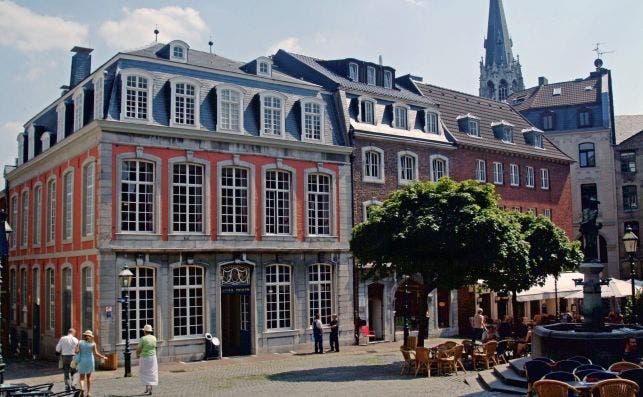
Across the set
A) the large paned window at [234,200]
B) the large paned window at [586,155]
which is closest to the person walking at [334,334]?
the large paned window at [234,200]

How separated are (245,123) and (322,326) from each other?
8.91 m

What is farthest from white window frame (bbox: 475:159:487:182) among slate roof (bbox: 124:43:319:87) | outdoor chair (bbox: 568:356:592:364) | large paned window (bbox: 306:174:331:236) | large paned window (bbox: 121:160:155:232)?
outdoor chair (bbox: 568:356:592:364)

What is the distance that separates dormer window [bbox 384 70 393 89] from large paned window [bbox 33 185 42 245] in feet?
58.5

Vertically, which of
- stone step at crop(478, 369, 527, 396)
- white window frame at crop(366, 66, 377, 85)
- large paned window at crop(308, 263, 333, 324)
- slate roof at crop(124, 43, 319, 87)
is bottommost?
stone step at crop(478, 369, 527, 396)

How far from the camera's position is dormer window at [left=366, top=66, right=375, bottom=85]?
37562 millimetres

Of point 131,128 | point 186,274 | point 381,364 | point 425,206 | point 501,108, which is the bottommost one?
point 381,364

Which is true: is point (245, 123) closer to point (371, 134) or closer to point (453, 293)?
point (371, 134)

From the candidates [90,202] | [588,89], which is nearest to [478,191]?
[90,202]

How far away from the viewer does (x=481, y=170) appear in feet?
129

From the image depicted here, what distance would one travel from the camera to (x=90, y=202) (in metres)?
27.3

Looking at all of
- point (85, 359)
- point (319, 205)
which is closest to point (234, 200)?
point (319, 205)

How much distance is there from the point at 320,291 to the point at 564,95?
3289 centimetres

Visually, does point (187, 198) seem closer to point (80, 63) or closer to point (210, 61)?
point (210, 61)

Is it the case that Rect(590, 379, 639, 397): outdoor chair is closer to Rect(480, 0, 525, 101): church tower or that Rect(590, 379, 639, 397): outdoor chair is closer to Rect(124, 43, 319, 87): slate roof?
Rect(124, 43, 319, 87): slate roof
